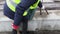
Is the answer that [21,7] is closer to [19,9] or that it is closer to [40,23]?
[19,9]

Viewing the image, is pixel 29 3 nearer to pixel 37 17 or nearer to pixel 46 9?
pixel 37 17

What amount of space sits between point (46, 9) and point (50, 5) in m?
0.22

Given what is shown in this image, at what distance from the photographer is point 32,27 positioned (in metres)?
3.03

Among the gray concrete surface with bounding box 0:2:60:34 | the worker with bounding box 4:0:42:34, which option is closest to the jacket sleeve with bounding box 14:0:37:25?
the worker with bounding box 4:0:42:34

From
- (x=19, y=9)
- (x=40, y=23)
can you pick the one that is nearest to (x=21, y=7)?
(x=19, y=9)

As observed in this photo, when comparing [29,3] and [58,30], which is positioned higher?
[29,3]

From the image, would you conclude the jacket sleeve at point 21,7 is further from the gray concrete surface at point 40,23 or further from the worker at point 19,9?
the gray concrete surface at point 40,23

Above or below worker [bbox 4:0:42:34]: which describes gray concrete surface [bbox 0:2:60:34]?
below

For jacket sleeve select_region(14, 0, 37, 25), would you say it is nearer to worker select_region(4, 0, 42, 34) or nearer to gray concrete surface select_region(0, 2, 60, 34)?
worker select_region(4, 0, 42, 34)

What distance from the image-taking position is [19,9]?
8.02 ft

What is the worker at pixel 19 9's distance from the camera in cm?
245

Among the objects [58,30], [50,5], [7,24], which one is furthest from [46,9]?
[7,24]

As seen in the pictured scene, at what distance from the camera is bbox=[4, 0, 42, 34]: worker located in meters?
2.45

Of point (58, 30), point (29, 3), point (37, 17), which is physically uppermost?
point (29, 3)
